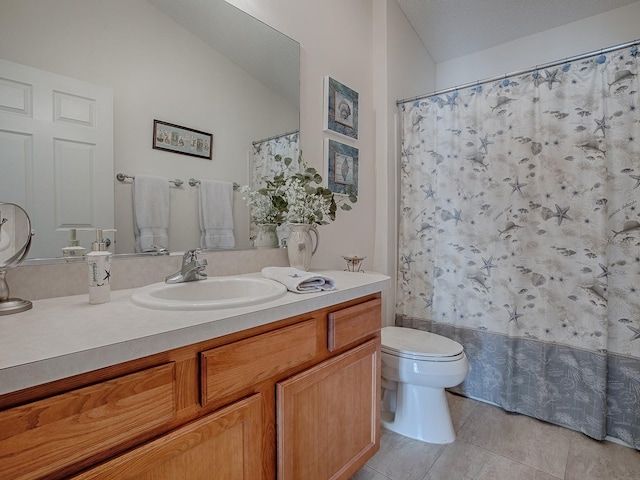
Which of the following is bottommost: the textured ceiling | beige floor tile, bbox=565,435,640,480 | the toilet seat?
beige floor tile, bbox=565,435,640,480

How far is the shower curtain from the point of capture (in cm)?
160

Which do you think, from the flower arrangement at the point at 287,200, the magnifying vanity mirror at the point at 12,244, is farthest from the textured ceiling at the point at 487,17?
the magnifying vanity mirror at the point at 12,244

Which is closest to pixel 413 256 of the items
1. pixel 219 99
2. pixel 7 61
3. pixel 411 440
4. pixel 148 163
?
pixel 411 440

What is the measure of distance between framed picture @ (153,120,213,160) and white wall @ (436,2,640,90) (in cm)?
240

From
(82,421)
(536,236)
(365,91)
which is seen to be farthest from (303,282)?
(365,91)

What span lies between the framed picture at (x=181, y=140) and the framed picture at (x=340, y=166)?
708 mm

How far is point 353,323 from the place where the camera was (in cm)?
118

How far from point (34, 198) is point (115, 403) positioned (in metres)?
0.66

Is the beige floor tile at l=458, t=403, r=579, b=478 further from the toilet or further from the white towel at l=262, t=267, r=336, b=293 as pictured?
the white towel at l=262, t=267, r=336, b=293

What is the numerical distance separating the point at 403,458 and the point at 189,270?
51.3 inches

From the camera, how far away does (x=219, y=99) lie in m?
1.34

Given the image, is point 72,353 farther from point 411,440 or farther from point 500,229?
point 500,229

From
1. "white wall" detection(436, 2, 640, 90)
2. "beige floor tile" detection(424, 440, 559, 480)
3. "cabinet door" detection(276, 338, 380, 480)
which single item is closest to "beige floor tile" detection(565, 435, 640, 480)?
"beige floor tile" detection(424, 440, 559, 480)

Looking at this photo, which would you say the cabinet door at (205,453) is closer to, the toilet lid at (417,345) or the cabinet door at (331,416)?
the cabinet door at (331,416)
